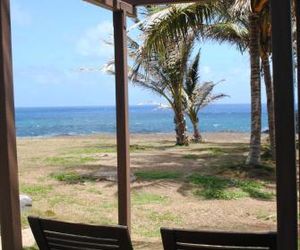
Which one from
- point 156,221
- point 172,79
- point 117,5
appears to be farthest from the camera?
point 172,79

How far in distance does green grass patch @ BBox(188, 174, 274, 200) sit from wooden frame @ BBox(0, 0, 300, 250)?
14.9 feet

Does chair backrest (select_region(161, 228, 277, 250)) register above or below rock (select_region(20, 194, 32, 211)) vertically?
above

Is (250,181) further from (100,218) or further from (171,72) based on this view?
(171,72)

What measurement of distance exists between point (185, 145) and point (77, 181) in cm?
1039

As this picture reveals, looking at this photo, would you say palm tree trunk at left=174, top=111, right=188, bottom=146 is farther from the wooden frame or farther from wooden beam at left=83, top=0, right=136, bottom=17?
the wooden frame

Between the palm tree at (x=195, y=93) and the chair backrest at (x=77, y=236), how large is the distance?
20.5 meters

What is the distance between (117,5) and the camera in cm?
523

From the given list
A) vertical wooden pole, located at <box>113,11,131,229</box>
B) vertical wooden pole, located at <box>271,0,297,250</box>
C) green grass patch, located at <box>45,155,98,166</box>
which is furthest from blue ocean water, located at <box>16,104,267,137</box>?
vertical wooden pole, located at <box>271,0,297,250</box>

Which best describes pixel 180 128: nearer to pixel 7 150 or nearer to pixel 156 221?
pixel 156 221

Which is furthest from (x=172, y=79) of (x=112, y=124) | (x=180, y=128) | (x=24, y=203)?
(x=112, y=124)

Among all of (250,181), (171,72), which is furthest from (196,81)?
(250,181)

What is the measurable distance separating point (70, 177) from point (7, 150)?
8.92m

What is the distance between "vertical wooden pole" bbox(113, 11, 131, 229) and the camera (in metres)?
5.35

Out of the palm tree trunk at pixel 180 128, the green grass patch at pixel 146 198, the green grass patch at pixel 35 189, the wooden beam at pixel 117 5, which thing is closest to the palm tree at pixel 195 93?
the palm tree trunk at pixel 180 128
